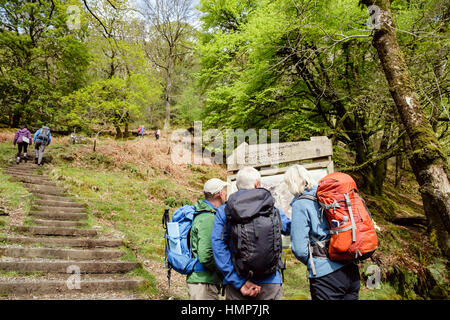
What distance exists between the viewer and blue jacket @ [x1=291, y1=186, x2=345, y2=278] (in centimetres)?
226

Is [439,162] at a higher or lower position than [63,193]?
higher

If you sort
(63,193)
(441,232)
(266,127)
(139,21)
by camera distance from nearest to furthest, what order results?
(441,232)
(63,193)
(266,127)
(139,21)

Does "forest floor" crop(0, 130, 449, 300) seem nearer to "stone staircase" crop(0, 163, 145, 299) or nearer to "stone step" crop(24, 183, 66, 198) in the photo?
"stone step" crop(24, 183, 66, 198)

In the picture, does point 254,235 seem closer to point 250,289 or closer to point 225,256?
point 225,256

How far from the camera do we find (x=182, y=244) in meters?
2.77

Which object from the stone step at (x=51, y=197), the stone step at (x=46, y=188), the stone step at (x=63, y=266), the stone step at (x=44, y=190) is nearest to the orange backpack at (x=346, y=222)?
the stone step at (x=63, y=266)

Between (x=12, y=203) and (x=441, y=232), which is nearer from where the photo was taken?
(x=441, y=232)

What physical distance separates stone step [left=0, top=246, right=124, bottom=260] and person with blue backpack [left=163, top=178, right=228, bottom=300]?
12.1ft

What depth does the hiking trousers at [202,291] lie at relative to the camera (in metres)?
2.61

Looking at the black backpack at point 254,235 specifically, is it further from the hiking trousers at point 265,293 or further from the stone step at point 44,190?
the stone step at point 44,190

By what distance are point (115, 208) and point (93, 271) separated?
166 inches

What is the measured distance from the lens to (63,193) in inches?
350
